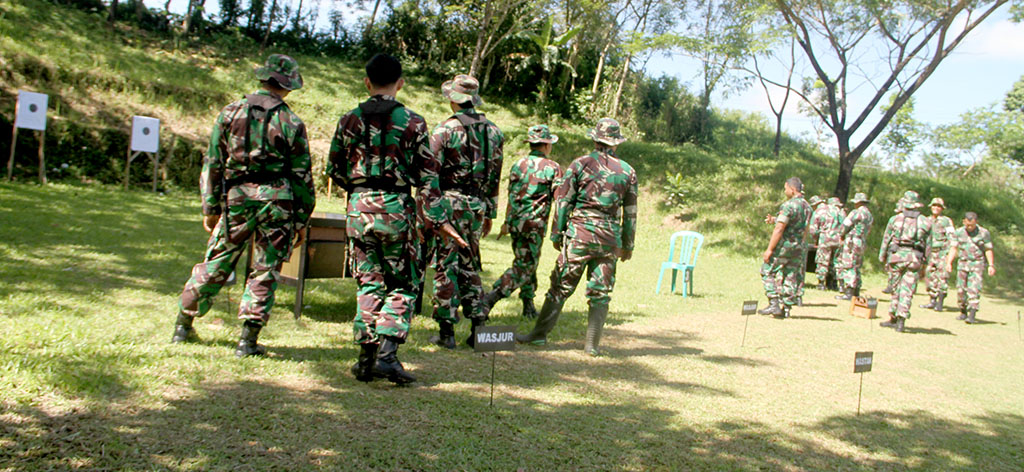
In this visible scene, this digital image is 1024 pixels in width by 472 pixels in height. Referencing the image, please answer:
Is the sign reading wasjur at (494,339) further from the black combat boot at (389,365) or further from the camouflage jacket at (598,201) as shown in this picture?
the camouflage jacket at (598,201)

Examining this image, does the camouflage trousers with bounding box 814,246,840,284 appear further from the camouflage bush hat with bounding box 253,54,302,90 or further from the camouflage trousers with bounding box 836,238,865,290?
the camouflage bush hat with bounding box 253,54,302,90

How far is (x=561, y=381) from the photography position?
17.8 feet

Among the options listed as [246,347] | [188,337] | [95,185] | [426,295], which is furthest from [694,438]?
[95,185]

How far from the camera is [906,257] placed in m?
10.3

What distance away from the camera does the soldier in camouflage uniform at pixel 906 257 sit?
10188 millimetres

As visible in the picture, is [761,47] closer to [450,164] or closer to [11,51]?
[450,164]

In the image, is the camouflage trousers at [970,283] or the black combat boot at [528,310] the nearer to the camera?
the black combat boot at [528,310]

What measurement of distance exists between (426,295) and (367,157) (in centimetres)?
425

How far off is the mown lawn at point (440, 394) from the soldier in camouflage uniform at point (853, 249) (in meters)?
4.42

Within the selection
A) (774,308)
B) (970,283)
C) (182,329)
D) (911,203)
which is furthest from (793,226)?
(182,329)

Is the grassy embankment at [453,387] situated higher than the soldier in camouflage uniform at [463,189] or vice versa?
the soldier in camouflage uniform at [463,189]

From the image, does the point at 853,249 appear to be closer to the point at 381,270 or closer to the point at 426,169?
the point at 426,169

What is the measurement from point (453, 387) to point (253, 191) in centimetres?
194

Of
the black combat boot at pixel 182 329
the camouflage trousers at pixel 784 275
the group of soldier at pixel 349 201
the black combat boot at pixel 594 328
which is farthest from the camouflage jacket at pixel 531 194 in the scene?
the camouflage trousers at pixel 784 275
